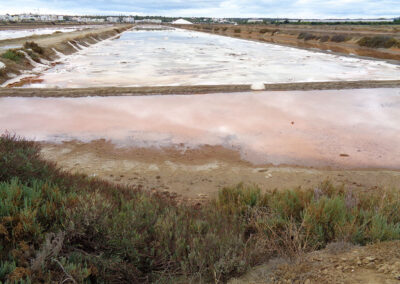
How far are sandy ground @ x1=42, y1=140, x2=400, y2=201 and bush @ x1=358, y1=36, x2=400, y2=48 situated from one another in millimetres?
34962

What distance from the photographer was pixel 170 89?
13.7 m

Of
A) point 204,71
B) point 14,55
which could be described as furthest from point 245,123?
point 14,55

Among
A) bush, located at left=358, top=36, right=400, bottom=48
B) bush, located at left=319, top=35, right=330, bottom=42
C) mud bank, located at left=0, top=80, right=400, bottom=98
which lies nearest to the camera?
mud bank, located at left=0, top=80, right=400, bottom=98

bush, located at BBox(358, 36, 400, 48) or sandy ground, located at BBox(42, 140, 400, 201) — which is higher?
bush, located at BBox(358, 36, 400, 48)

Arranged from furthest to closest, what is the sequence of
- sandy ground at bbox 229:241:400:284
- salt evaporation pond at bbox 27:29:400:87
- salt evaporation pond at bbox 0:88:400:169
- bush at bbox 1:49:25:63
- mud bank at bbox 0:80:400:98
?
bush at bbox 1:49:25:63 < salt evaporation pond at bbox 27:29:400:87 < mud bank at bbox 0:80:400:98 < salt evaporation pond at bbox 0:88:400:169 < sandy ground at bbox 229:241:400:284

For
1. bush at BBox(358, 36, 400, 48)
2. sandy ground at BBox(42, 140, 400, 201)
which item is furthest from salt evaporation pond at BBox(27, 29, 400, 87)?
bush at BBox(358, 36, 400, 48)

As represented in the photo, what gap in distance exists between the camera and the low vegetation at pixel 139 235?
276 centimetres

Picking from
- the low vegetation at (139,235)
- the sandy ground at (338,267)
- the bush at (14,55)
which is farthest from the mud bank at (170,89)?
the sandy ground at (338,267)

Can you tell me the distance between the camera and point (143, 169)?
6.59m

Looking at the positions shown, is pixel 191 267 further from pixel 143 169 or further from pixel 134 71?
pixel 134 71

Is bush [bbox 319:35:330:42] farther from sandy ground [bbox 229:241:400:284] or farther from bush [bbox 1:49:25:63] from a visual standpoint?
sandy ground [bbox 229:241:400:284]

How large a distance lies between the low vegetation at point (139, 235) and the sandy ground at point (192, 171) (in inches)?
62.9

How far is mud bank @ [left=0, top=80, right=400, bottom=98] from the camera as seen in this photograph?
13086mm

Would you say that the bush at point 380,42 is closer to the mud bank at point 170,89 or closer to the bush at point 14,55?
the mud bank at point 170,89
